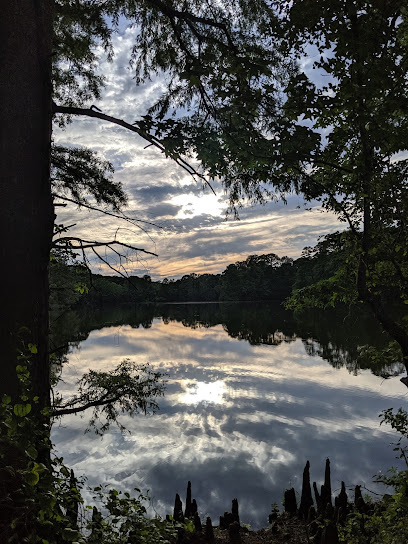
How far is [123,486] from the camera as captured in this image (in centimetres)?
1085

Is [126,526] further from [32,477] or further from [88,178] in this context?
[88,178]

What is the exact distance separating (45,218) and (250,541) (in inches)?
302

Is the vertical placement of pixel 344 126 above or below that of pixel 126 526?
above

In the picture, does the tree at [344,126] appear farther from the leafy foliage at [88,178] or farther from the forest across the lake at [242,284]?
the forest across the lake at [242,284]

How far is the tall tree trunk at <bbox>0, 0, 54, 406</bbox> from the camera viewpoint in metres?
3.00

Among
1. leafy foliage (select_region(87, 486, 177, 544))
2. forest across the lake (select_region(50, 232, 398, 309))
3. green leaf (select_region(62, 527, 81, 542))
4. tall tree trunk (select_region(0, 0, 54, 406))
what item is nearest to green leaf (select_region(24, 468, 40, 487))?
green leaf (select_region(62, 527, 81, 542))

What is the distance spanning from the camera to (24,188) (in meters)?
3.16

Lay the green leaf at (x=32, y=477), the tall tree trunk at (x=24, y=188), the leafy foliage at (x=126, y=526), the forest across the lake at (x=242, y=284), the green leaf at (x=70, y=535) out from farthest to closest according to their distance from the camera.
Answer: the forest across the lake at (x=242, y=284), the tall tree trunk at (x=24, y=188), the leafy foliage at (x=126, y=526), the green leaf at (x=70, y=535), the green leaf at (x=32, y=477)

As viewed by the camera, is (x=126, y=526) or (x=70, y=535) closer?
(x=70, y=535)

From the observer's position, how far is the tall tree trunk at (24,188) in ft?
9.84

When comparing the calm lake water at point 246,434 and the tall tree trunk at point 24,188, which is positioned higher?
the tall tree trunk at point 24,188

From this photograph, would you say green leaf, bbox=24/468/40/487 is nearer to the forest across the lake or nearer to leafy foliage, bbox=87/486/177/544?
leafy foliage, bbox=87/486/177/544

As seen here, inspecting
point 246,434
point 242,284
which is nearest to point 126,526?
point 246,434

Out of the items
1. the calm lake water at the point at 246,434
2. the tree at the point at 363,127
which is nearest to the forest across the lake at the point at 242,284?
the calm lake water at the point at 246,434
